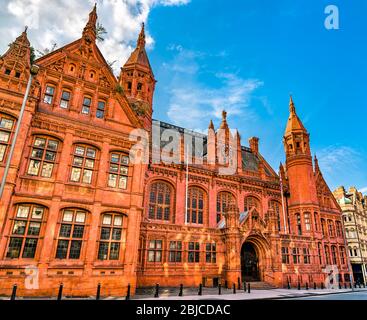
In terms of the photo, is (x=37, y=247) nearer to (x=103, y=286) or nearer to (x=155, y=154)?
(x=103, y=286)

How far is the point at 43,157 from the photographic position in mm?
18016

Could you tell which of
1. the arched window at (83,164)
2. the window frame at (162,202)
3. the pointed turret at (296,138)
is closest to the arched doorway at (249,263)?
the window frame at (162,202)

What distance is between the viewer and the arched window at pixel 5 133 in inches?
647

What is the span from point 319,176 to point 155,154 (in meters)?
28.7

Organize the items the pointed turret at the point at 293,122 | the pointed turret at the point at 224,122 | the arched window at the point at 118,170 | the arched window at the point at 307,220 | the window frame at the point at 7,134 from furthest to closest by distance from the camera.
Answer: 1. the pointed turret at the point at 293,122
2. the pointed turret at the point at 224,122
3. the arched window at the point at 307,220
4. the arched window at the point at 118,170
5. the window frame at the point at 7,134

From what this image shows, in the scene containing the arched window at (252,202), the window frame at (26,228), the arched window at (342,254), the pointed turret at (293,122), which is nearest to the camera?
the window frame at (26,228)

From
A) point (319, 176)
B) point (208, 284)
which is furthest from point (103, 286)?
point (319, 176)

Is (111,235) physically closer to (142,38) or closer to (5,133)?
(5,133)

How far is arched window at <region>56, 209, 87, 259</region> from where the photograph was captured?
55.5 feet

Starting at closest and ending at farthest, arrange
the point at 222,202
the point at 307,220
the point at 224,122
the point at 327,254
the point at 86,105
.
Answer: the point at 86,105
the point at 222,202
the point at 327,254
the point at 307,220
the point at 224,122

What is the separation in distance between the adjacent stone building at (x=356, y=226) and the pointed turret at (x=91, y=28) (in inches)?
2080

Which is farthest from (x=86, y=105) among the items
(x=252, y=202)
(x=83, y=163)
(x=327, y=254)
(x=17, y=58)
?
(x=327, y=254)

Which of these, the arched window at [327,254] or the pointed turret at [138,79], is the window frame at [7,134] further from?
the arched window at [327,254]

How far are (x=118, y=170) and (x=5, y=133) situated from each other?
822 centimetres
